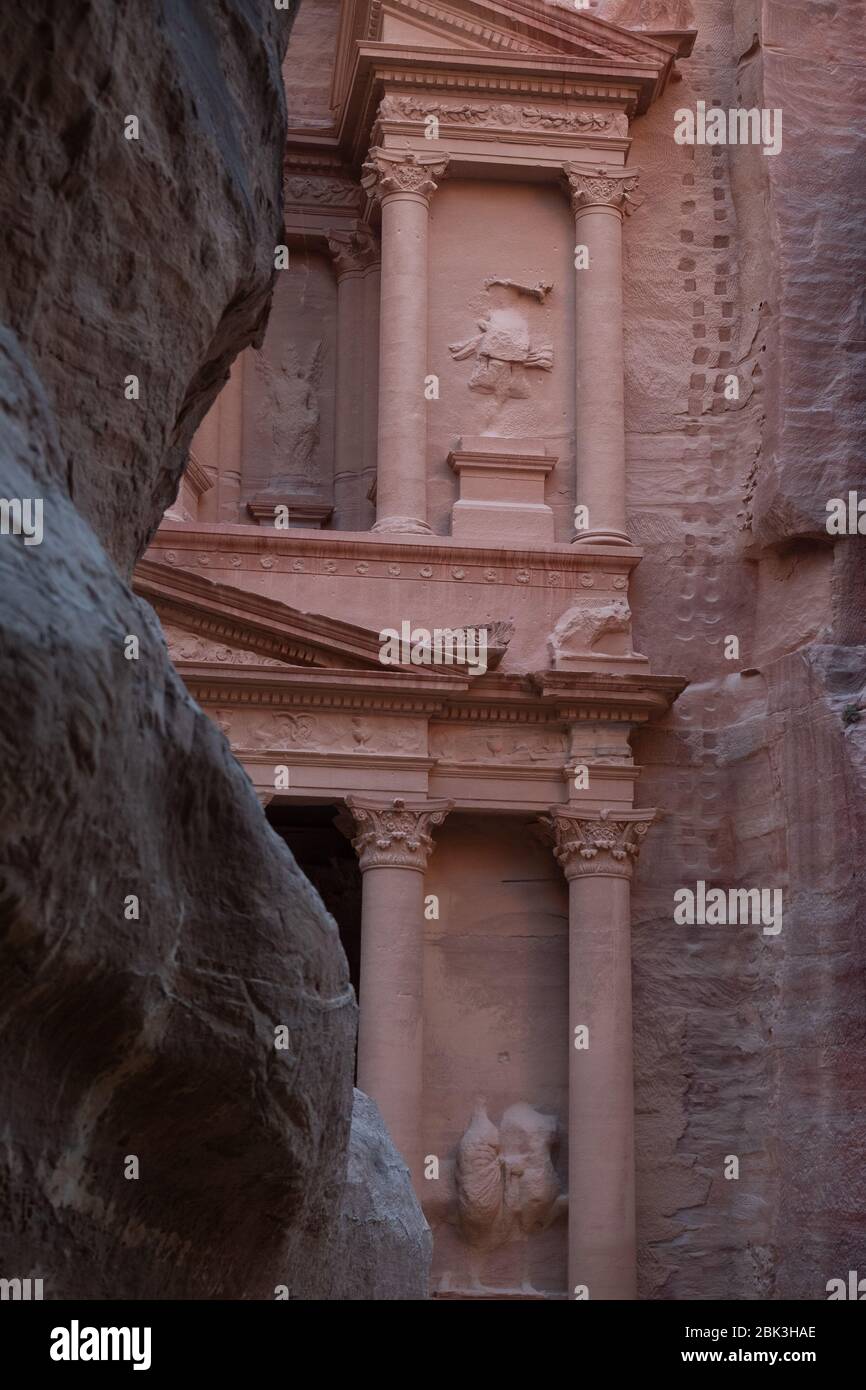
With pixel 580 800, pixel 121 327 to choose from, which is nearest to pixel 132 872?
pixel 121 327

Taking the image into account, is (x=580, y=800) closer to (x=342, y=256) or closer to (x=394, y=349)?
(x=394, y=349)

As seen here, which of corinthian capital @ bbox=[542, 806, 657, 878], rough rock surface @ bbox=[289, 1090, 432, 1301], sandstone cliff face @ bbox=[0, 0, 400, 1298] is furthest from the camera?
corinthian capital @ bbox=[542, 806, 657, 878]

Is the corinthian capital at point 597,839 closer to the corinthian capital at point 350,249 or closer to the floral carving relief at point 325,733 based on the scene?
the floral carving relief at point 325,733

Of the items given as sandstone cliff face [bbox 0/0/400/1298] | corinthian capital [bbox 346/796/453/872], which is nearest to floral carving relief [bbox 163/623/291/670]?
corinthian capital [bbox 346/796/453/872]

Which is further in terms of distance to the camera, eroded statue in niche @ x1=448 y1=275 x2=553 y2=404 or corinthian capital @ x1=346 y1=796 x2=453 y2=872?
eroded statue in niche @ x1=448 y1=275 x2=553 y2=404

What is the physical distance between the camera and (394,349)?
17.5 meters

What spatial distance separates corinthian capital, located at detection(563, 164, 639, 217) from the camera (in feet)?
58.7

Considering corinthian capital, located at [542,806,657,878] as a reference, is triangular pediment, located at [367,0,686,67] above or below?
above

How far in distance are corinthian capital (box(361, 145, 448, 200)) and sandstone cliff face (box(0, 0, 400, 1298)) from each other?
49.2 feet

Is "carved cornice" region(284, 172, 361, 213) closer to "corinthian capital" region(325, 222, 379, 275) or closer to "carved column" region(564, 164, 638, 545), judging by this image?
"corinthian capital" region(325, 222, 379, 275)

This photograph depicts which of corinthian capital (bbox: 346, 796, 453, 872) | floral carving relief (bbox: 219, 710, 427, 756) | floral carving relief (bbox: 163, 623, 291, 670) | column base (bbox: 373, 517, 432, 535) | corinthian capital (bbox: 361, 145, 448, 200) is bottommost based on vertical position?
corinthian capital (bbox: 346, 796, 453, 872)

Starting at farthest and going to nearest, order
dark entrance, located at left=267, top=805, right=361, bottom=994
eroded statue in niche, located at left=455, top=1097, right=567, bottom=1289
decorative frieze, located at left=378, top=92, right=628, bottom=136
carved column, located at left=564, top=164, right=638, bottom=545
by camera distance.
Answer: decorative frieze, located at left=378, top=92, right=628, bottom=136, dark entrance, located at left=267, top=805, right=361, bottom=994, carved column, located at left=564, top=164, right=638, bottom=545, eroded statue in niche, located at left=455, top=1097, right=567, bottom=1289

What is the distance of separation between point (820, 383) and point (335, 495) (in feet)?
14.7

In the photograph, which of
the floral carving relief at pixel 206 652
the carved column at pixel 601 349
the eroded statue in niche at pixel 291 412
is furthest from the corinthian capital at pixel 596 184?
the floral carving relief at pixel 206 652
